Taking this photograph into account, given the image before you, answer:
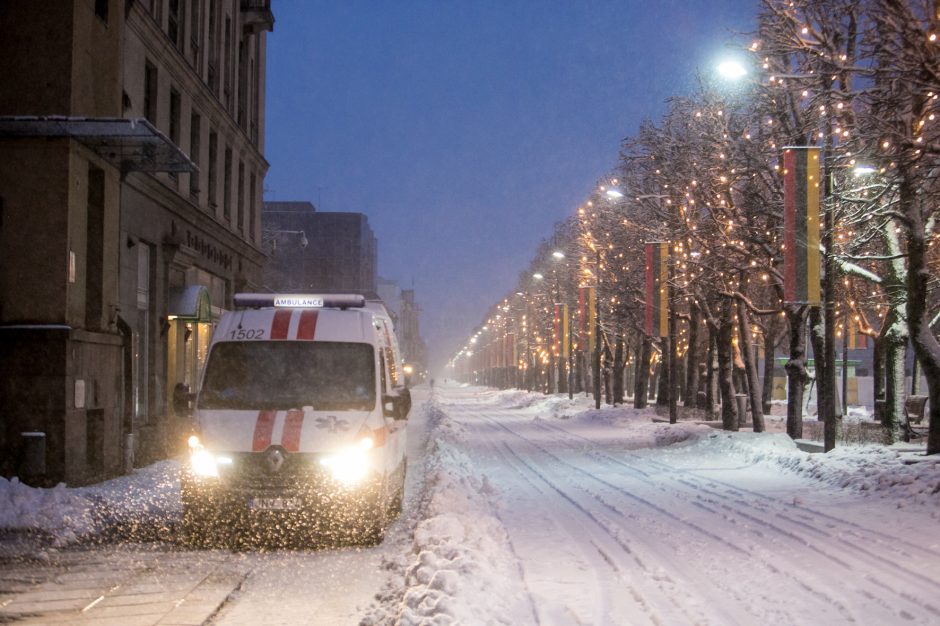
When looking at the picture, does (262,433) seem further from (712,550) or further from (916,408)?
(916,408)

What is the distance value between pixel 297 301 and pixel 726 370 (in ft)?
69.1

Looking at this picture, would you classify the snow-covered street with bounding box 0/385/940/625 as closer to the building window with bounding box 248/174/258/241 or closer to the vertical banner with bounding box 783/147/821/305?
the vertical banner with bounding box 783/147/821/305

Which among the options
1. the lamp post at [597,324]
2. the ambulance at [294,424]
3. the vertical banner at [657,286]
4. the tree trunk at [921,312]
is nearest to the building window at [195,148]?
the vertical banner at [657,286]

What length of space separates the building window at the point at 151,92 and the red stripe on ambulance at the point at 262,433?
14.4 meters

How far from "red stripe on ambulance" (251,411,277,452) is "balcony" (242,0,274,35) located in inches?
1066

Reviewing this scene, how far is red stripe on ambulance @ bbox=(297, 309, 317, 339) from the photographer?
12.0m

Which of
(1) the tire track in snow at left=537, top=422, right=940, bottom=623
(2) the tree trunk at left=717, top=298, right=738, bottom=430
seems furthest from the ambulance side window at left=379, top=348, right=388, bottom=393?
(2) the tree trunk at left=717, top=298, right=738, bottom=430

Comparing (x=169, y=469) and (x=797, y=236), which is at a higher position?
(x=797, y=236)

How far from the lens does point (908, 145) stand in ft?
44.0

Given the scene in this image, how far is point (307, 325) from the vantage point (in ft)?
39.5

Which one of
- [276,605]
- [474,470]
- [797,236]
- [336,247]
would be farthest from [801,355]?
[336,247]

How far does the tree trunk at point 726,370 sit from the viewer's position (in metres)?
30.3

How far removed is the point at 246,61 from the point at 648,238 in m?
15.0

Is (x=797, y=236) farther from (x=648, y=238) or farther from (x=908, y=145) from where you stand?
(x=648, y=238)
